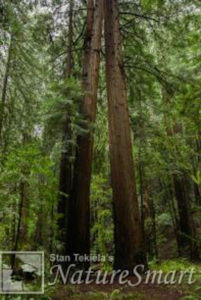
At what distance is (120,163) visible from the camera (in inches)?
294

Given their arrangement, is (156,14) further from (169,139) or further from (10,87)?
(10,87)

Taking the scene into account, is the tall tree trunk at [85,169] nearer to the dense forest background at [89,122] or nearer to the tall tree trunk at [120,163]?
the dense forest background at [89,122]

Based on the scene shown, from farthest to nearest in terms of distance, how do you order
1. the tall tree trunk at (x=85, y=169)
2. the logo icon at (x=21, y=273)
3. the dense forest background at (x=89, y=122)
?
the tall tree trunk at (x=85, y=169) → the dense forest background at (x=89, y=122) → the logo icon at (x=21, y=273)

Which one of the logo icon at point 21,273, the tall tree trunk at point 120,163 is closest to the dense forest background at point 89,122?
the tall tree trunk at point 120,163

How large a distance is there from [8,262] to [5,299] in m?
1.54

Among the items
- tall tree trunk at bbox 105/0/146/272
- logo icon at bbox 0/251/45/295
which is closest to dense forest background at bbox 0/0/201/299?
tall tree trunk at bbox 105/0/146/272

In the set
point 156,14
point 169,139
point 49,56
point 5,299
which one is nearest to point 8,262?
point 5,299

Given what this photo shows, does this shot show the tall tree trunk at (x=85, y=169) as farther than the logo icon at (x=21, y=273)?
Yes

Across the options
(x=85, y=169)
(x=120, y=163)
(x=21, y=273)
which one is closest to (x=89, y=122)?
(x=85, y=169)

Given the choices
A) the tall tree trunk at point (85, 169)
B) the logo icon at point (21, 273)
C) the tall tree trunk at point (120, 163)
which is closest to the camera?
the logo icon at point (21, 273)

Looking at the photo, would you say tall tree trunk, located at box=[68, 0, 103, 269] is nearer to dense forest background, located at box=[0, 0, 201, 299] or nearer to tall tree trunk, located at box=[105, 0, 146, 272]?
dense forest background, located at box=[0, 0, 201, 299]

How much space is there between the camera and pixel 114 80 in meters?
8.32

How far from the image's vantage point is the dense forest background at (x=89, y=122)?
609cm

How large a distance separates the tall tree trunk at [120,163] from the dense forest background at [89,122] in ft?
0.07
